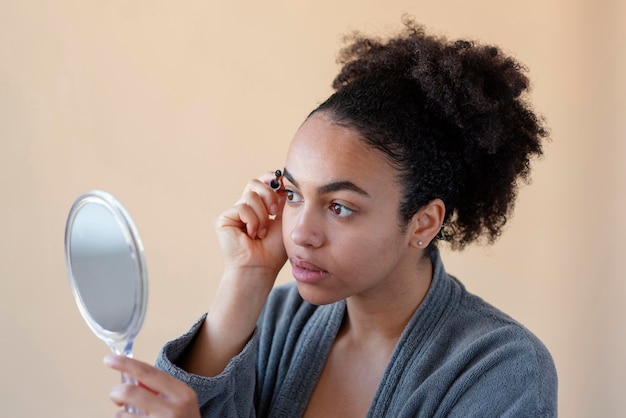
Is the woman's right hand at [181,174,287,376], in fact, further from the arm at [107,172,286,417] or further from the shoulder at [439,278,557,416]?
the shoulder at [439,278,557,416]

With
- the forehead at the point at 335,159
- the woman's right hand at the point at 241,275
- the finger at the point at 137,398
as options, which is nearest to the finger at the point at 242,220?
the woman's right hand at the point at 241,275

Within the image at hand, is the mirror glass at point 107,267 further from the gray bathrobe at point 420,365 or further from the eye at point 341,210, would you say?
the eye at point 341,210

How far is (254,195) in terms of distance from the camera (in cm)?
137

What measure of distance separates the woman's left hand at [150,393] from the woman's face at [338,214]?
14.9 inches

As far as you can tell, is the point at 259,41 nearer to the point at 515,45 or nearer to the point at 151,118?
the point at 151,118

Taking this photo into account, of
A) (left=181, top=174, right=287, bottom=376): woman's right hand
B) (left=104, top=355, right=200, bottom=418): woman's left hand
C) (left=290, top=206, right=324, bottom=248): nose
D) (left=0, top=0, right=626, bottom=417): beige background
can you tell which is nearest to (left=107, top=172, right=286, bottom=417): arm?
(left=181, top=174, right=287, bottom=376): woman's right hand

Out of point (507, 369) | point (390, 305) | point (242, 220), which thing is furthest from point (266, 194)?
point (507, 369)

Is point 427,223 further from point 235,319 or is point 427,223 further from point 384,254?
point 235,319

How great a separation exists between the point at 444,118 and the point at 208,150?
89 cm

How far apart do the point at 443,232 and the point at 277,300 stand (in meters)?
0.34

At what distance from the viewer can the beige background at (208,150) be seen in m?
1.89

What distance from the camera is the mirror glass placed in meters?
0.84

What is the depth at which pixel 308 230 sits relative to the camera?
122cm

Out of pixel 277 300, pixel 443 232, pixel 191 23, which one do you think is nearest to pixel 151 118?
pixel 191 23
